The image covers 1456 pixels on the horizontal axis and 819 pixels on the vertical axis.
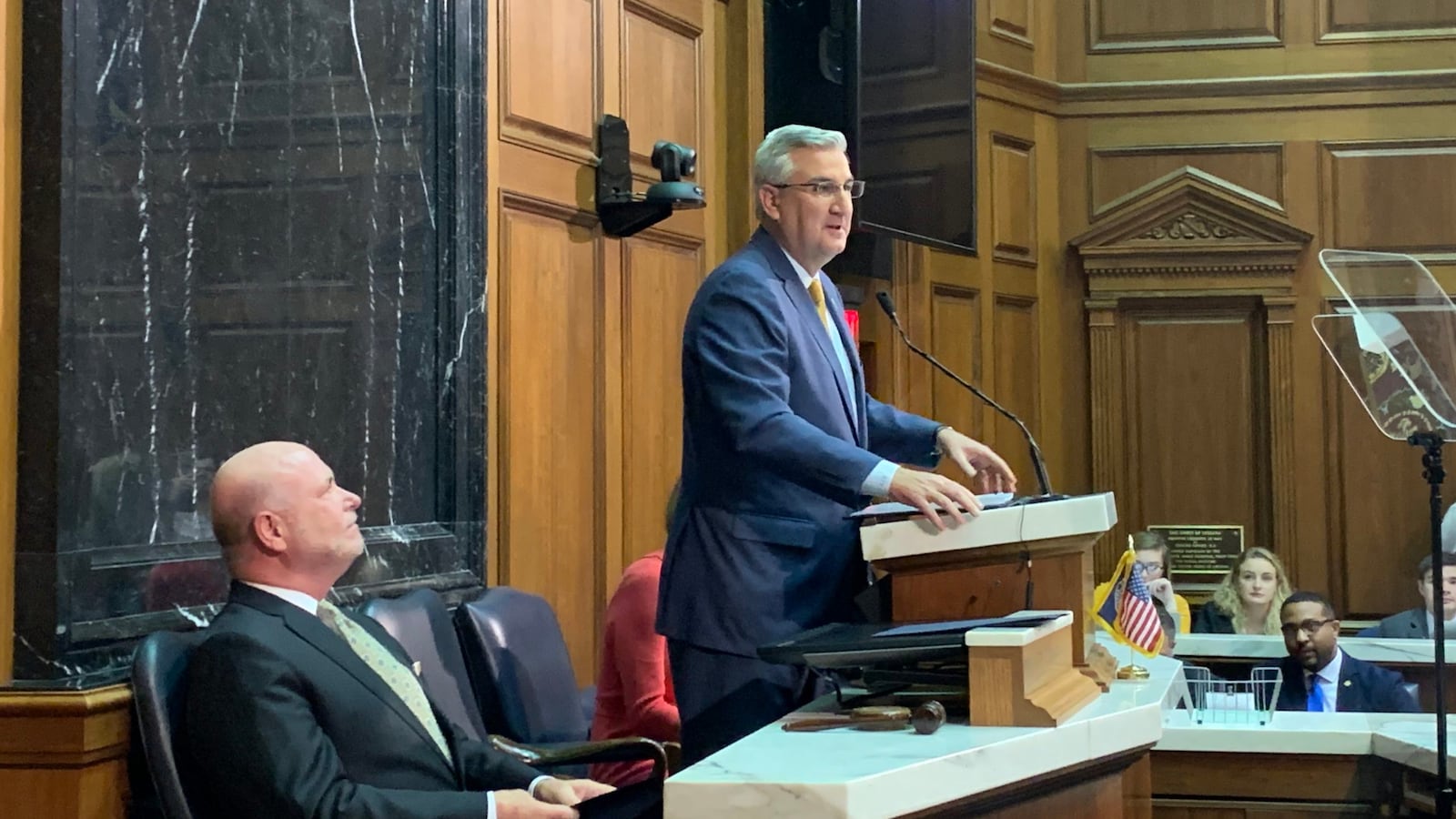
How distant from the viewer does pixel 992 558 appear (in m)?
2.12

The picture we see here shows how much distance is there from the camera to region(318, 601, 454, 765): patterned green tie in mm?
2223

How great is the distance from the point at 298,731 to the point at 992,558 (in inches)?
34.8

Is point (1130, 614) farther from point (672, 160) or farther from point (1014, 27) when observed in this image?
point (1014, 27)

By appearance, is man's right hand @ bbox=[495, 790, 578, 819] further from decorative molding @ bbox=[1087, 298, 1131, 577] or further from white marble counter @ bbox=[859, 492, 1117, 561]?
decorative molding @ bbox=[1087, 298, 1131, 577]

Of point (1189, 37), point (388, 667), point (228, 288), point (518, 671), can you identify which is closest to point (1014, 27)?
point (1189, 37)

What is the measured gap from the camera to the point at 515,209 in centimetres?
408

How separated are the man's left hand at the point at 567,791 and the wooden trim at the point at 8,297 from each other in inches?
29.4

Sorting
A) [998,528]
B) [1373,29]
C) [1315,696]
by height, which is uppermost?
[1373,29]

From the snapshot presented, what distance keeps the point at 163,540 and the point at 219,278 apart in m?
0.47

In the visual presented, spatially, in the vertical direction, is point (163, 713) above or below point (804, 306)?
below

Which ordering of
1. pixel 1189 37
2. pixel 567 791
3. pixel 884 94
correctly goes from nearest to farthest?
pixel 567 791
pixel 884 94
pixel 1189 37

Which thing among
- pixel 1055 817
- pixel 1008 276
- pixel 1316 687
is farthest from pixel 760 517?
A: pixel 1008 276

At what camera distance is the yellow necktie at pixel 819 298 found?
2.41m

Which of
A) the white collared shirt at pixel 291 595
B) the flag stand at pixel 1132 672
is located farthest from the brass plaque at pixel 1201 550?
the white collared shirt at pixel 291 595
